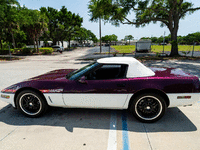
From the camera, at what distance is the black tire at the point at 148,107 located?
2992 mm

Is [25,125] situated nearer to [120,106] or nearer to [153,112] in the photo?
[120,106]

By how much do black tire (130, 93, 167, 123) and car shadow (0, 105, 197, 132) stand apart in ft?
0.47

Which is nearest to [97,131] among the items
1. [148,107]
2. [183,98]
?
[148,107]

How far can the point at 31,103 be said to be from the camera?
332 centimetres

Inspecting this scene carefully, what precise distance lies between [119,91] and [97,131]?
913 millimetres

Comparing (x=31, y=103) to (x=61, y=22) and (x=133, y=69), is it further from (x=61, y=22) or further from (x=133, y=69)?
(x=61, y=22)

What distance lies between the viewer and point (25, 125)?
3125mm

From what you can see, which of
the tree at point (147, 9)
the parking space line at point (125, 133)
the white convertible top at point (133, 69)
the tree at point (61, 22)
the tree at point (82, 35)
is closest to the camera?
the parking space line at point (125, 133)

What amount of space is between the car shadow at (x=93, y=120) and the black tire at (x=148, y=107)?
0.14 m

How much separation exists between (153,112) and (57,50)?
30.9 meters

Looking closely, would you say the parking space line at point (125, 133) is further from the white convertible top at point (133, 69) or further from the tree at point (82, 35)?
the tree at point (82, 35)

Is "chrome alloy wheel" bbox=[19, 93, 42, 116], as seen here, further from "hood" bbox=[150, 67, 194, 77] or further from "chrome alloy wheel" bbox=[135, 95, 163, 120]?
"hood" bbox=[150, 67, 194, 77]

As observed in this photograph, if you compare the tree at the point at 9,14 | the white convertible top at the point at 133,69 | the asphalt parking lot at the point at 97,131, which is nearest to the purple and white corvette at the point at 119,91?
the white convertible top at the point at 133,69

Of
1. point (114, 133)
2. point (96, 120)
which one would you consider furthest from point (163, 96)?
point (96, 120)
